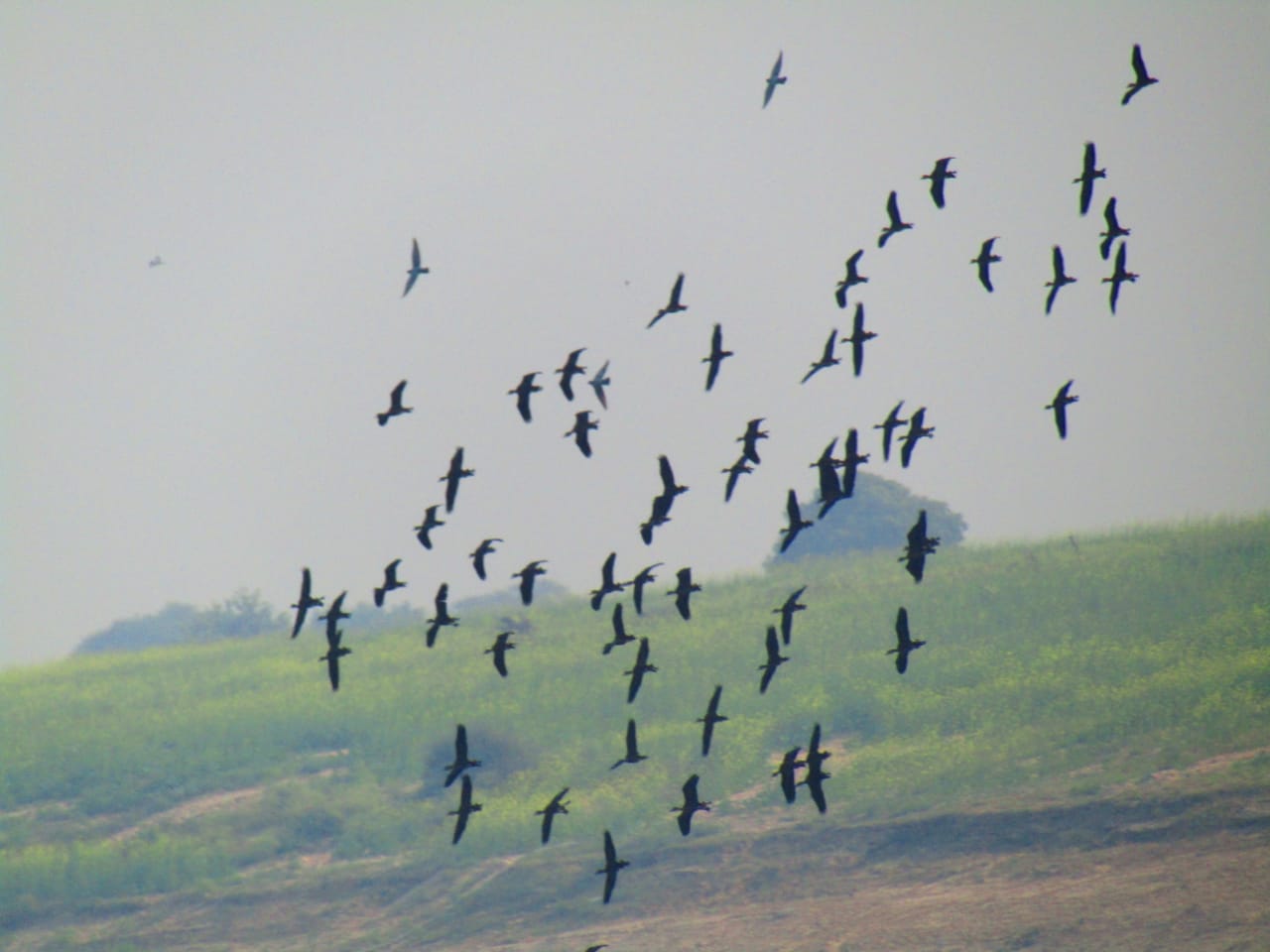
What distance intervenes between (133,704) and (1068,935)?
46.0 m

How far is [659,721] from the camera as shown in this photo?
2517 inches

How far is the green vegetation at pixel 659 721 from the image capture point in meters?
56.0

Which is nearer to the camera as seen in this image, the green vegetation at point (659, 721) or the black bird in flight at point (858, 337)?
the black bird in flight at point (858, 337)

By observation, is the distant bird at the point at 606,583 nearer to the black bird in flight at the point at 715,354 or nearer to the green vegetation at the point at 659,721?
the black bird in flight at the point at 715,354

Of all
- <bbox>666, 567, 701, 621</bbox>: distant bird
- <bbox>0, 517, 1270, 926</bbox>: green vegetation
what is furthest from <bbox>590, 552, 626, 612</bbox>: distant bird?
<bbox>0, 517, 1270, 926</bbox>: green vegetation

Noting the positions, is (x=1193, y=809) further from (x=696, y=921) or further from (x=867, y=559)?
(x=867, y=559)

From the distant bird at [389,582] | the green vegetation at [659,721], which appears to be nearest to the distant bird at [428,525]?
the distant bird at [389,582]

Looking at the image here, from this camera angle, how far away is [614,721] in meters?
64.8

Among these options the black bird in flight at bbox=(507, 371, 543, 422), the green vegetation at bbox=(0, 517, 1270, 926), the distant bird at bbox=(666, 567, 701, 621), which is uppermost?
the black bird in flight at bbox=(507, 371, 543, 422)

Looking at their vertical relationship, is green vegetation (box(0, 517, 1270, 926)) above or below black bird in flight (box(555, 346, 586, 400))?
below

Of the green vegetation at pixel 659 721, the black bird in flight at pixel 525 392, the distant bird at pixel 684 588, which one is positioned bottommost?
the green vegetation at pixel 659 721

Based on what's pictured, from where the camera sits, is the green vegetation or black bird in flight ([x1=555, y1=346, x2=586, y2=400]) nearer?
black bird in flight ([x1=555, y1=346, x2=586, y2=400])

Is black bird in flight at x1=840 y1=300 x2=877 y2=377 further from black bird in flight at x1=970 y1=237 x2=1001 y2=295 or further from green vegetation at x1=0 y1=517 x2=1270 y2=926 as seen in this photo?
green vegetation at x1=0 y1=517 x2=1270 y2=926

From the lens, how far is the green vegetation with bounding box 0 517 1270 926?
184 ft
